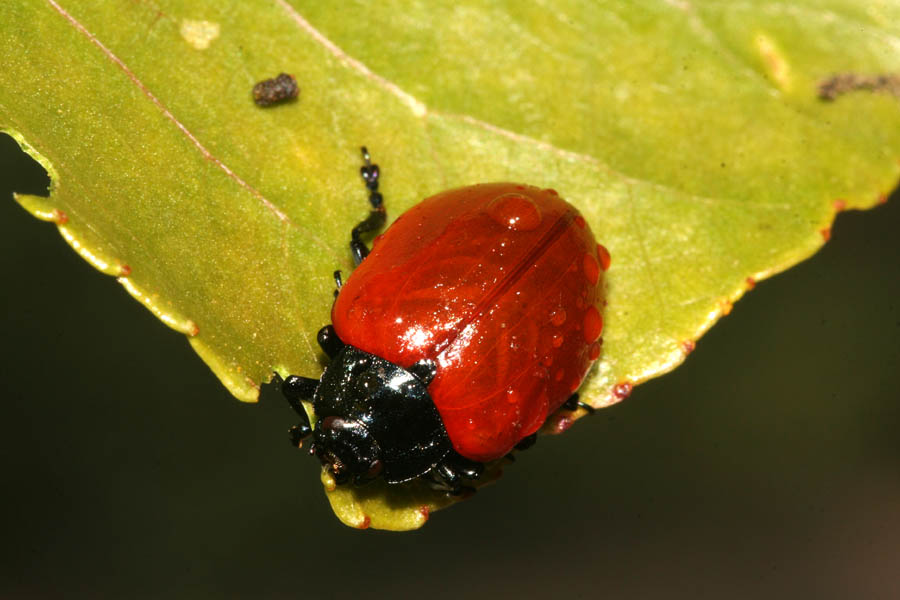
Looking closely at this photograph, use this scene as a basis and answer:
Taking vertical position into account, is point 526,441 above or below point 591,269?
below

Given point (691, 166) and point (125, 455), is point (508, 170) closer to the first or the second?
point (691, 166)

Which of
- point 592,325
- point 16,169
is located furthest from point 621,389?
point 16,169

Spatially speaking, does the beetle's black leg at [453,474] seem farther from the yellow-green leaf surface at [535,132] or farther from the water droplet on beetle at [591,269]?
the water droplet on beetle at [591,269]

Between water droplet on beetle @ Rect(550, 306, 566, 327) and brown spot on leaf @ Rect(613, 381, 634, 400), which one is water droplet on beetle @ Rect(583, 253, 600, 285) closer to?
water droplet on beetle @ Rect(550, 306, 566, 327)

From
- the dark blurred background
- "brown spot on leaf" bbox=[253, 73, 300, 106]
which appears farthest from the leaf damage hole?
"brown spot on leaf" bbox=[253, 73, 300, 106]

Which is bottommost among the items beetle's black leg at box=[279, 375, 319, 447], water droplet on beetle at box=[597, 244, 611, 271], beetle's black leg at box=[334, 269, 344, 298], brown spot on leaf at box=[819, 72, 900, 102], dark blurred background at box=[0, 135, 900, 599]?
dark blurred background at box=[0, 135, 900, 599]

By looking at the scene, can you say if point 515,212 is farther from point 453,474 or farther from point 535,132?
point 453,474

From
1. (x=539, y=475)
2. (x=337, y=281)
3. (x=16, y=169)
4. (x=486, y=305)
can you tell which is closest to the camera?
(x=486, y=305)
